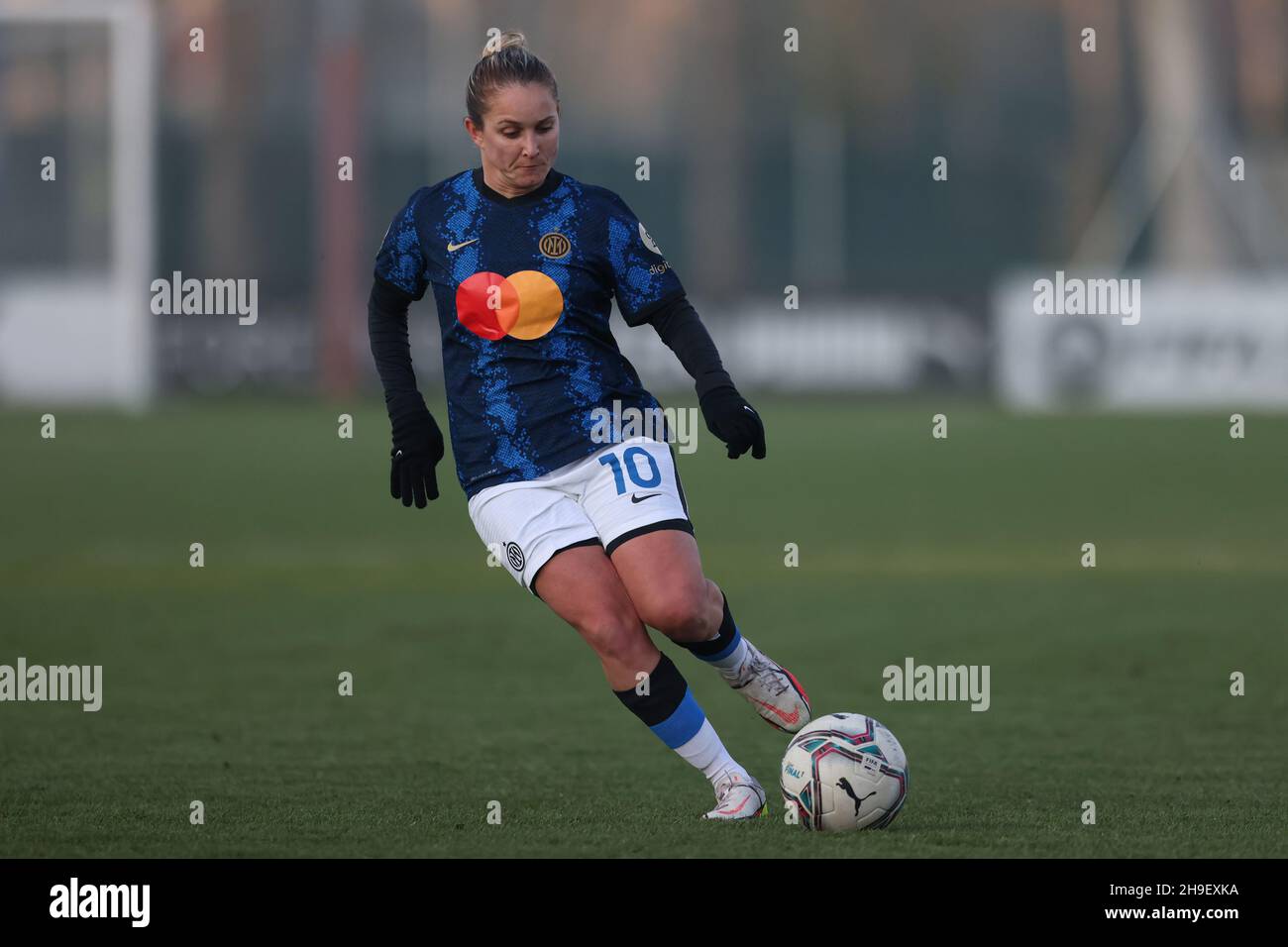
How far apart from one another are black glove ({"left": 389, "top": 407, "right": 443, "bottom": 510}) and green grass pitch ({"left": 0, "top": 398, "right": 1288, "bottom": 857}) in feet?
2.85

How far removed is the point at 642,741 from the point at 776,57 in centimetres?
4049

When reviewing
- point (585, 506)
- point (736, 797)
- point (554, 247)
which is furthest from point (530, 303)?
point (736, 797)

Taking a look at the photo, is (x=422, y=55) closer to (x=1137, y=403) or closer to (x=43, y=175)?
(x=43, y=175)

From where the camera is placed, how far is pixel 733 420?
5.52m

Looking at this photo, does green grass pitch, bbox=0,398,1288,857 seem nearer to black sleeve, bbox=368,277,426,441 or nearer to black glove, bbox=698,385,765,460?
black glove, bbox=698,385,765,460

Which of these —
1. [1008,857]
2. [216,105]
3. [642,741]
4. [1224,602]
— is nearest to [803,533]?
[1224,602]

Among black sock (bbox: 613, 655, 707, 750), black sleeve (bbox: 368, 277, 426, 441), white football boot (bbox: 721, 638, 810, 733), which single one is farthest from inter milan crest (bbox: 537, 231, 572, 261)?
white football boot (bbox: 721, 638, 810, 733)

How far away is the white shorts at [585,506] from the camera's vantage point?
5551mm

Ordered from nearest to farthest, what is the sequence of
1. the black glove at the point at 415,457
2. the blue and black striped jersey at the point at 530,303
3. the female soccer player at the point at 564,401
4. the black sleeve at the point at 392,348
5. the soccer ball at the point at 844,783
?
the soccer ball at the point at 844,783 < the female soccer player at the point at 564,401 < the blue and black striped jersey at the point at 530,303 < the black glove at the point at 415,457 < the black sleeve at the point at 392,348

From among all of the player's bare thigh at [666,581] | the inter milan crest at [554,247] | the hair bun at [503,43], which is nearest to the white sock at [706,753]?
the player's bare thigh at [666,581]

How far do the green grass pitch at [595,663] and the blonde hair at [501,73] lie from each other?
74.6 inches

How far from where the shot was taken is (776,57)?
4622 centimetres

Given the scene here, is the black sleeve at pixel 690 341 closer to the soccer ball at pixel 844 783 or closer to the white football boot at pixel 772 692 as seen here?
the white football boot at pixel 772 692

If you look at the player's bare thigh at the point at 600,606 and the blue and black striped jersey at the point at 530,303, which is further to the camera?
the blue and black striped jersey at the point at 530,303
